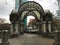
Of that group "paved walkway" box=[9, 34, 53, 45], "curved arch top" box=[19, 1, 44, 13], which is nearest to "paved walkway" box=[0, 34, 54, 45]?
"paved walkway" box=[9, 34, 53, 45]

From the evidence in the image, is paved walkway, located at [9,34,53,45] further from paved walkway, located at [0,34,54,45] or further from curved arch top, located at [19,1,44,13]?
curved arch top, located at [19,1,44,13]

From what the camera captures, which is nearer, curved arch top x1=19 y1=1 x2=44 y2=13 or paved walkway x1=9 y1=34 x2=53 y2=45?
paved walkway x1=9 y1=34 x2=53 y2=45

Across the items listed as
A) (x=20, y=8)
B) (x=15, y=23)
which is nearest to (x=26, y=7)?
(x=20, y=8)

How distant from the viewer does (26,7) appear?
98.2 feet

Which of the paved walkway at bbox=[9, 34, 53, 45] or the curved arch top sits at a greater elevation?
the curved arch top

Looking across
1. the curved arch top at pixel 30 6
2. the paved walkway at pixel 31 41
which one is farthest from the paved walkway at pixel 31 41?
the curved arch top at pixel 30 6

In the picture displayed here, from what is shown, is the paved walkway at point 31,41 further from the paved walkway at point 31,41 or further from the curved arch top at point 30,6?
the curved arch top at point 30,6

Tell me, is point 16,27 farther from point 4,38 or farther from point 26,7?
point 4,38

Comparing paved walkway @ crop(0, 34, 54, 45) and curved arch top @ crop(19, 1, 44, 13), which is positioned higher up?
curved arch top @ crop(19, 1, 44, 13)

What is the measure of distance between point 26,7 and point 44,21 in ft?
13.0

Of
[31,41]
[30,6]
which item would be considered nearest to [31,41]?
[31,41]

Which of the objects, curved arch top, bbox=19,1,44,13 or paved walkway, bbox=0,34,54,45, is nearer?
paved walkway, bbox=0,34,54,45

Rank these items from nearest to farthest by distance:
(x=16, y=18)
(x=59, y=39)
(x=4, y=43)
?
(x=59, y=39), (x=4, y=43), (x=16, y=18)

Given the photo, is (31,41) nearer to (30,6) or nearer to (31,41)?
(31,41)
